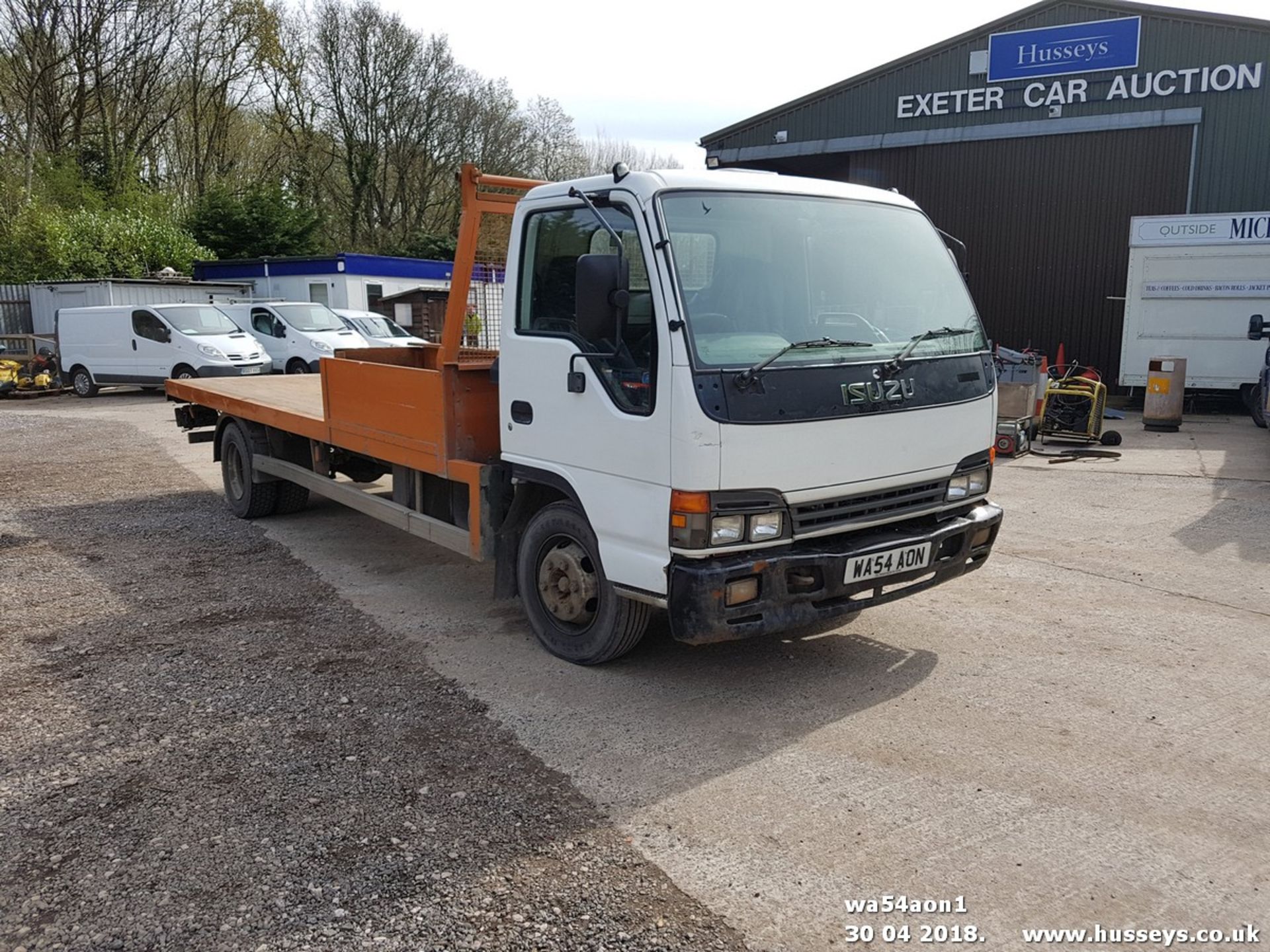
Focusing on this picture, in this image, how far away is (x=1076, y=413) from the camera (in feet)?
40.7

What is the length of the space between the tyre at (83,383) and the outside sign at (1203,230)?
2015cm

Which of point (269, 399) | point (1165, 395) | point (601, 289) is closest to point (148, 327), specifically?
point (269, 399)

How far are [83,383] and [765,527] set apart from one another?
68.5 feet

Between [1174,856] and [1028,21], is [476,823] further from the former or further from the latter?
[1028,21]

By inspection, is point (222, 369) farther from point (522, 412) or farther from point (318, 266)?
point (522, 412)

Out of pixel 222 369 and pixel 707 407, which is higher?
pixel 707 407

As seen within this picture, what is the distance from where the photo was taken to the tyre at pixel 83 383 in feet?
67.8

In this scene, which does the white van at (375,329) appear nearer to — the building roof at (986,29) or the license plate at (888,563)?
the building roof at (986,29)

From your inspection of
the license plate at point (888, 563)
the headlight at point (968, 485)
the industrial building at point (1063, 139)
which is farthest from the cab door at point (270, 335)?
the license plate at point (888, 563)

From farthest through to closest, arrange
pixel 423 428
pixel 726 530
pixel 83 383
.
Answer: pixel 83 383
pixel 423 428
pixel 726 530

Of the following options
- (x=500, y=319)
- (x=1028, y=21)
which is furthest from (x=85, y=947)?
(x=1028, y=21)

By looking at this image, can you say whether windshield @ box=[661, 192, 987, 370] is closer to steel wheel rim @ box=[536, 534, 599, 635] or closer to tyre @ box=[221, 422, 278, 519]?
steel wheel rim @ box=[536, 534, 599, 635]

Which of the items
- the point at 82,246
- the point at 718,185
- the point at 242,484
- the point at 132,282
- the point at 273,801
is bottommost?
the point at 273,801

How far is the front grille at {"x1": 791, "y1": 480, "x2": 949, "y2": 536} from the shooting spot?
14.0ft
